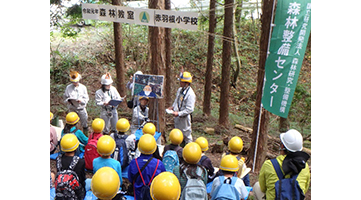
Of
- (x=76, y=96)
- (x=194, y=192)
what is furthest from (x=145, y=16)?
(x=194, y=192)

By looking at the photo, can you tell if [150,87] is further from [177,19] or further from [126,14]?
[126,14]

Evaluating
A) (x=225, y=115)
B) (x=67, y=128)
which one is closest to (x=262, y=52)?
(x=67, y=128)

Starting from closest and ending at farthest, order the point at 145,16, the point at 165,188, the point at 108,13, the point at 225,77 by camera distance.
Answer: the point at 165,188, the point at 145,16, the point at 108,13, the point at 225,77

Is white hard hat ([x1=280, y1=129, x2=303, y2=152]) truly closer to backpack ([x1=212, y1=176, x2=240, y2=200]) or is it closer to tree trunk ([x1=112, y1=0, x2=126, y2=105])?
backpack ([x1=212, y1=176, x2=240, y2=200])

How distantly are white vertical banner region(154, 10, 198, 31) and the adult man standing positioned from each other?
4.10 ft

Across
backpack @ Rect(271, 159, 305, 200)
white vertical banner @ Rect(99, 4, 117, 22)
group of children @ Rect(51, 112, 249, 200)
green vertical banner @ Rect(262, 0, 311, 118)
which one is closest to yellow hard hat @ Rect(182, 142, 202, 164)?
group of children @ Rect(51, 112, 249, 200)

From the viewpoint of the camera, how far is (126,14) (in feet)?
23.0

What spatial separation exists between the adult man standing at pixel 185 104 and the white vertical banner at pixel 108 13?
2435 millimetres

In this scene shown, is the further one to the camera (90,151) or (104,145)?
(90,151)

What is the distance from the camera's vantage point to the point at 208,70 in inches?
→ 459

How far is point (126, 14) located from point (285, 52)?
13.4 feet

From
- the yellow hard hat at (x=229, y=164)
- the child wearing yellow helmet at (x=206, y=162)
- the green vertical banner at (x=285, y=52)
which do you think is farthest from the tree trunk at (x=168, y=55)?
the yellow hard hat at (x=229, y=164)

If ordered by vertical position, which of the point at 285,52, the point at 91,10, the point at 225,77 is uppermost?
the point at 91,10

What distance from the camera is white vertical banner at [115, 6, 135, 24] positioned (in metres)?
6.96
